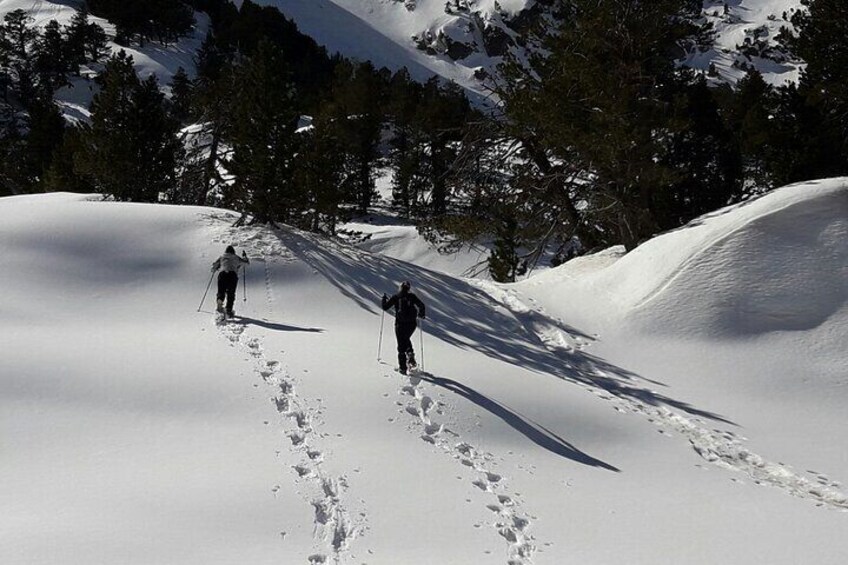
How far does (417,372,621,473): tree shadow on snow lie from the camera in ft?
30.6

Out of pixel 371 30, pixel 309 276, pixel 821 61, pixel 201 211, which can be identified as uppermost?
pixel 371 30

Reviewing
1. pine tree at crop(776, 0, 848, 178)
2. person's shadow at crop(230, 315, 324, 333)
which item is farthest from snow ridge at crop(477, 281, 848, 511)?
pine tree at crop(776, 0, 848, 178)

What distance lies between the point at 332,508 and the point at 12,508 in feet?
10.7

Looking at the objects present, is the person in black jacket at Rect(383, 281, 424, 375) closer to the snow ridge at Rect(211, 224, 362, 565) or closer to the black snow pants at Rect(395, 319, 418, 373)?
the black snow pants at Rect(395, 319, 418, 373)

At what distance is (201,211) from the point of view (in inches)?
787

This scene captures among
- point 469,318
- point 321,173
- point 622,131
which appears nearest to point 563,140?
point 622,131

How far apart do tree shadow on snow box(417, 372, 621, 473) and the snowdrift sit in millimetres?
6303

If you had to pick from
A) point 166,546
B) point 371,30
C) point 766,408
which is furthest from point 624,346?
point 371,30

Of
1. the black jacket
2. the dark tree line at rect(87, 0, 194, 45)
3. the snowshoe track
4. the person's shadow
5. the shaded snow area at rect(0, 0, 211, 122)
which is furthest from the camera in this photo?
the dark tree line at rect(87, 0, 194, 45)

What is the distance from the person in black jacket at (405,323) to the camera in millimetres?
11281

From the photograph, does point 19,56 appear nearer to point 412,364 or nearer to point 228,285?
point 228,285

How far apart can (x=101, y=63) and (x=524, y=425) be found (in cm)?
8387

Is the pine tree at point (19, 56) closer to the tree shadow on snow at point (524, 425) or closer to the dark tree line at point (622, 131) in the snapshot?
the dark tree line at point (622, 131)

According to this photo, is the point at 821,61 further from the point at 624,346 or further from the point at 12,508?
the point at 12,508
